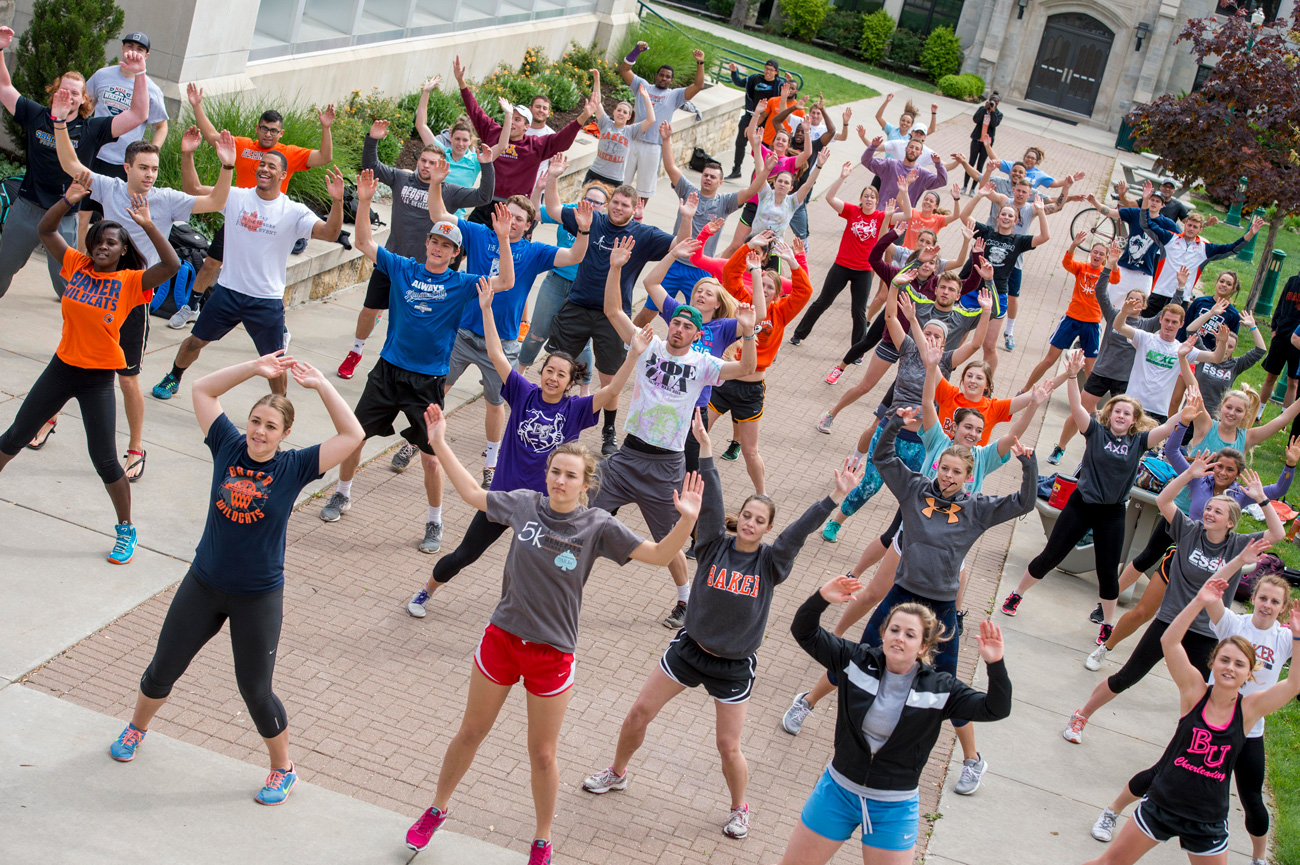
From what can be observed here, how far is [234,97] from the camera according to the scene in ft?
41.5

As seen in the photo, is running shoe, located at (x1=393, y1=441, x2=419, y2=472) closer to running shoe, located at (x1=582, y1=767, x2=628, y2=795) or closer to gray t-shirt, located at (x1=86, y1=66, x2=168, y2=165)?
running shoe, located at (x1=582, y1=767, x2=628, y2=795)

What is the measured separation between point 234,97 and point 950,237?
11.6m

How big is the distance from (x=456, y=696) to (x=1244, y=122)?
15590 mm

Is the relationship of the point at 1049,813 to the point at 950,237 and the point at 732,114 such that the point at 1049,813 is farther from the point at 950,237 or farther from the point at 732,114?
the point at 732,114

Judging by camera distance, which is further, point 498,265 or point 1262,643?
point 498,265

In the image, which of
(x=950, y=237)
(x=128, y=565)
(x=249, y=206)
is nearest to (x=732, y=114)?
(x=950, y=237)

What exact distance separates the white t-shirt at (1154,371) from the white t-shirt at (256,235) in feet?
22.4

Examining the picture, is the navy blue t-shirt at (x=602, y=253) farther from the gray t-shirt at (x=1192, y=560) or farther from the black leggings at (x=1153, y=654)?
the black leggings at (x=1153, y=654)

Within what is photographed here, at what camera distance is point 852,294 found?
1353 cm

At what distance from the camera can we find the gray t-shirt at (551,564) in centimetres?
530

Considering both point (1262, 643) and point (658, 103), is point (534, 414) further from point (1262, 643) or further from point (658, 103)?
point (658, 103)

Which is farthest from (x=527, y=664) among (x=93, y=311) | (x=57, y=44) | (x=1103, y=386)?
(x=57, y=44)

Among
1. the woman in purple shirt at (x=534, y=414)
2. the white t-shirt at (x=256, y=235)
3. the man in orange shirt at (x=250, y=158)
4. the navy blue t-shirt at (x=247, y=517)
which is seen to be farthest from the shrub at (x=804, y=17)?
the navy blue t-shirt at (x=247, y=517)

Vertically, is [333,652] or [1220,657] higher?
[1220,657]
